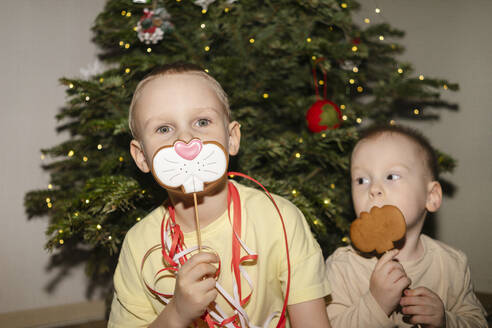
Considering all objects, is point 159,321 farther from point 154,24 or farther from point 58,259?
point 58,259

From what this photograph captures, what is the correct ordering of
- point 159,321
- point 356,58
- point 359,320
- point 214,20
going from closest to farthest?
point 159,321 → point 359,320 → point 214,20 → point 356,58

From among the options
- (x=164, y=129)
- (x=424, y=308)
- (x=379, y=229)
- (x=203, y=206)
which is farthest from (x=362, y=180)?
(x=164, y=129)

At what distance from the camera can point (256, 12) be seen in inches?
65.6

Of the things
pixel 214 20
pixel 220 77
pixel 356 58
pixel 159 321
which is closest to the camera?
pixel 159 321

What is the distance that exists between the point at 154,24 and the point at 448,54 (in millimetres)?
1485

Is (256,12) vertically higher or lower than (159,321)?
higher

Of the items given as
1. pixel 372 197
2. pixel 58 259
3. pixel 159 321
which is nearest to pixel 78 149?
pixel 58 259

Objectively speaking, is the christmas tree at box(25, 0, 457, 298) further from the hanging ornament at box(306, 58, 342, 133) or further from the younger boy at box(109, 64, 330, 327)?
the younger boy at box(109, 64, 330, 327)

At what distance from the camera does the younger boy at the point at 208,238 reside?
3.42ft

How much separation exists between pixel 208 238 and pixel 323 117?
0.66 metres

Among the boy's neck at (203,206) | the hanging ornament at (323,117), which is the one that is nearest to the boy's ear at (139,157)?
the boy's neck at (203,206)

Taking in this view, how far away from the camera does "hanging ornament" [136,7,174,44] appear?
1492 mm

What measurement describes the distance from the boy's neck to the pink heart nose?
6.7 inches

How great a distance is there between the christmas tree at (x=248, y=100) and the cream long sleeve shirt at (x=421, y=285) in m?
0.16
